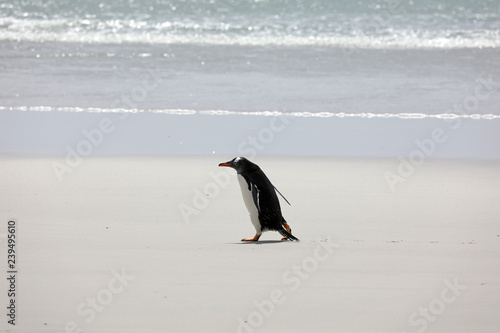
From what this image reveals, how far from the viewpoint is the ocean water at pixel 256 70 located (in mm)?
9422

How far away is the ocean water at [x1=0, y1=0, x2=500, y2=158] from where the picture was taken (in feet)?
30.9

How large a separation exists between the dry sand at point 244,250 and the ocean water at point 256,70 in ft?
3.76

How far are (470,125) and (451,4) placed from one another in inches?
515

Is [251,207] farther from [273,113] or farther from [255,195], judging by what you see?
[273,113]

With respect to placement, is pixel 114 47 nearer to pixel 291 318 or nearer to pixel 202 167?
pixel 202 167

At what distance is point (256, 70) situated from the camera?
13453 millimetres

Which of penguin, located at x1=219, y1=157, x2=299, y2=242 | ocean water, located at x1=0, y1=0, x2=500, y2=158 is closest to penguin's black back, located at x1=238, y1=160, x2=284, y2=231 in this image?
penguin, located at x1=219, y1=157, x2=299, y2=242

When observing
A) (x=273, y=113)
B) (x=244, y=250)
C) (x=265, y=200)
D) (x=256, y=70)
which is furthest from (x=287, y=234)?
(x=256, y=70)

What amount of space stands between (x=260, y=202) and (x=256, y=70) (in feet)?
26.1

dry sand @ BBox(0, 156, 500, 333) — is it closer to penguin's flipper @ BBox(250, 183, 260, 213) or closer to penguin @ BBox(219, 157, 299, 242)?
penguin @ BBox(219, 157, 299, 242)

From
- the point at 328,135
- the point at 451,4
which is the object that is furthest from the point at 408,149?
the point at 451,4

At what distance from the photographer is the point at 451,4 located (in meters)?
22.0

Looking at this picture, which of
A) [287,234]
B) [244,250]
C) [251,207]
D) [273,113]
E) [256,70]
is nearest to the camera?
[244,250]

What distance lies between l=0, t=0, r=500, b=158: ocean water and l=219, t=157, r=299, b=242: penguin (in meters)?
2.64
